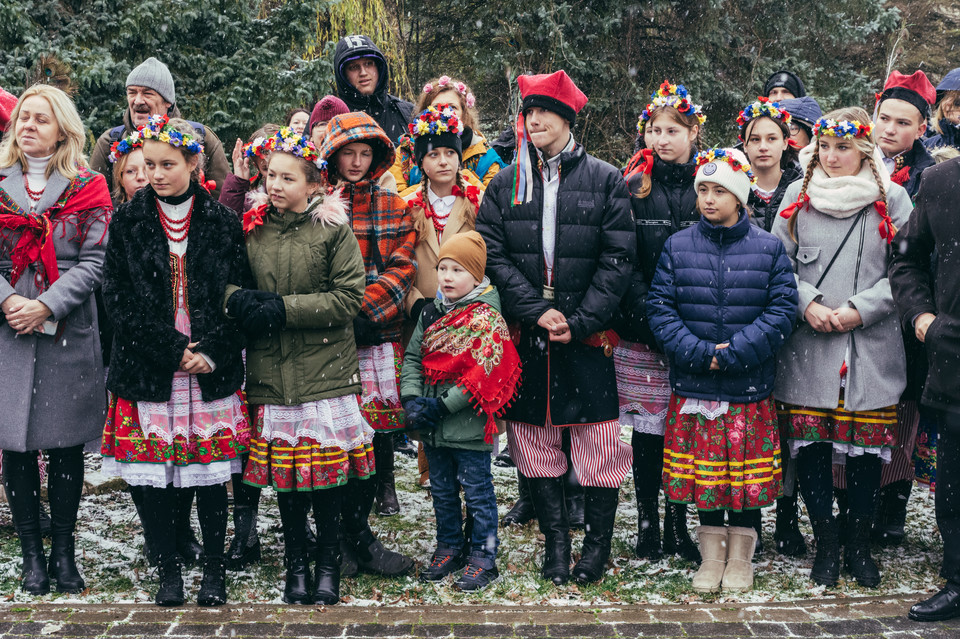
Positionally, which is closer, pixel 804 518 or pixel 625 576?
pixel 625 576

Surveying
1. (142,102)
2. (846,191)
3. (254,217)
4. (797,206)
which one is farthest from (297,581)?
(846,191)

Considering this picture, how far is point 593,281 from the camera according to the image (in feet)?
14.7

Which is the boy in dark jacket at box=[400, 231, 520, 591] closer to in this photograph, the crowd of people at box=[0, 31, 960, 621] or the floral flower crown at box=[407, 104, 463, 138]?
the crowd of people at box=[0, 31, 960, 621]

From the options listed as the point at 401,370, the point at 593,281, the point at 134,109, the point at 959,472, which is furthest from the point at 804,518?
the point at 134,109

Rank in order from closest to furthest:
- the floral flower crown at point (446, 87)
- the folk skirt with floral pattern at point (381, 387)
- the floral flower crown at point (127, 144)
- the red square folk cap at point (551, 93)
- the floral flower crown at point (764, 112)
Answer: the floral flower crown at point (127, 144)
the red square folk cap at point (551, 93)
the folk skirt with floral pattern at point (381, 387)
the floral flower crown at point (764, 112)
the floral flower crown at point (446, 87)

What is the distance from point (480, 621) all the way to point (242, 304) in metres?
1.86

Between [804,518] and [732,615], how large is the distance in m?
1.86

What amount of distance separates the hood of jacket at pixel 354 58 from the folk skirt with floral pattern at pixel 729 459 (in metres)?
3.20

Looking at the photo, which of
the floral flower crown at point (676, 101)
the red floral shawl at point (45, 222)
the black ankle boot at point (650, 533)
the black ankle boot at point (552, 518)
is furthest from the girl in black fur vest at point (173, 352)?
the floral flower crown at point (676, 101)

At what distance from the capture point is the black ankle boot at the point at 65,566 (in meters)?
4.33

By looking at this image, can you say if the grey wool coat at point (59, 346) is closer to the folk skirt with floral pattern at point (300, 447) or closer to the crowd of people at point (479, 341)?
the crowd of people at point (479, 341)

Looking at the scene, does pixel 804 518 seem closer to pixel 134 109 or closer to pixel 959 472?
pixel 959 472

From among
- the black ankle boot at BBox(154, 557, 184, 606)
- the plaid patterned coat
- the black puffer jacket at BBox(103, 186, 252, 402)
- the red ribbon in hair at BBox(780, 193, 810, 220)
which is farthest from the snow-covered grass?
the red ribbon in hair at BBox(780, 193, 810, 220)

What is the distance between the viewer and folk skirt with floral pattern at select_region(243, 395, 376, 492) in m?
4.11
